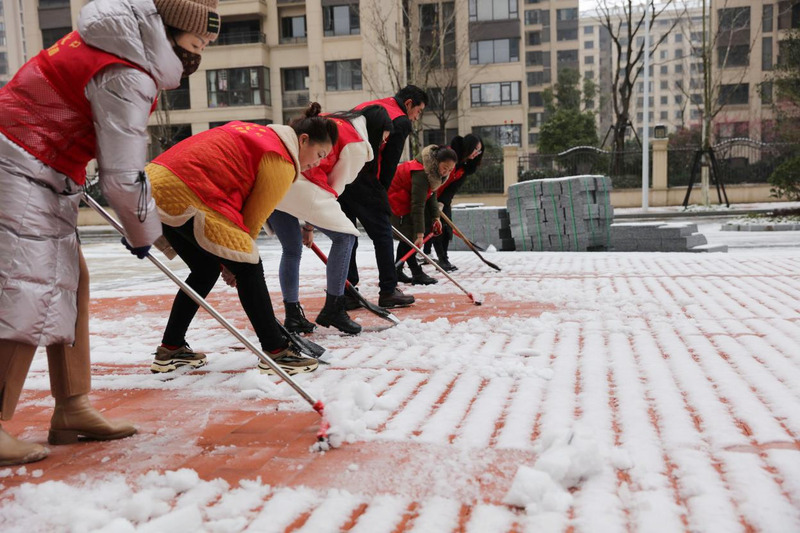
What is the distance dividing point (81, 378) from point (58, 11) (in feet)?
125

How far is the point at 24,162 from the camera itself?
238 cm

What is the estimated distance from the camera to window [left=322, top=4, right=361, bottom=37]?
32.8 m

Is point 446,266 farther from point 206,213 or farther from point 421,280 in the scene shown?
point 206,213

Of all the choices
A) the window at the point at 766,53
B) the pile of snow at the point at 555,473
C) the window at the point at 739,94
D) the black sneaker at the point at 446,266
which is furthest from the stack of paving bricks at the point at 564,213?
the window at the point at 766,53

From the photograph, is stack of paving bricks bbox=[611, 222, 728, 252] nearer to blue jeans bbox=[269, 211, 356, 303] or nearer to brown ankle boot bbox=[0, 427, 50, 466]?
blue jeans bbox=[269, 211, 356, 303]

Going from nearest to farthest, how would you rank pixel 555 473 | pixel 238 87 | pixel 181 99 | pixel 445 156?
1. pixel 555 473
2. pixel 445 156
3. pixel 238 87
4. pixel 181 99

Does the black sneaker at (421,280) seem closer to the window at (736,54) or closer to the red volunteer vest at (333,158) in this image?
the red volunteer vest at (333,158)

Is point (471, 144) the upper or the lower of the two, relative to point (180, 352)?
upper

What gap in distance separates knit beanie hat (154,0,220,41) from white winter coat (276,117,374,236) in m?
1.64

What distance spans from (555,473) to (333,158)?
2.96m

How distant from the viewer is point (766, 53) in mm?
41781

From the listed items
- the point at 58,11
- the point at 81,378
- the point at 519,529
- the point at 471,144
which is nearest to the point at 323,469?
the point at 519,529

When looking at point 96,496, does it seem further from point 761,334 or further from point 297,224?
point 761,334

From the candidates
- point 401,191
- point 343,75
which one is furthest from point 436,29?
point 401,191
